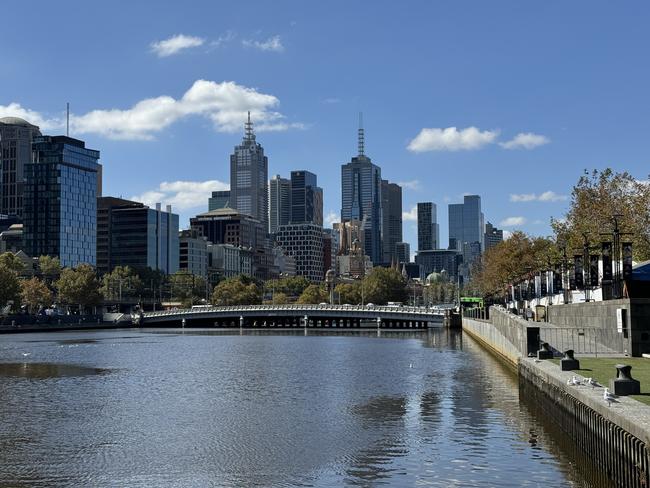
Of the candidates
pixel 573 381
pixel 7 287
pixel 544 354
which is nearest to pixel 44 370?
pixel 544 354

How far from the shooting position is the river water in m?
31.1

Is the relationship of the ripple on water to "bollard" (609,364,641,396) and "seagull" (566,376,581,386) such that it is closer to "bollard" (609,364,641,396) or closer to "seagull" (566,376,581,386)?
"seagull" (566,376,581,386)

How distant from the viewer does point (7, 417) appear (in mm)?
45969

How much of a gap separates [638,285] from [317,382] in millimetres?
24352

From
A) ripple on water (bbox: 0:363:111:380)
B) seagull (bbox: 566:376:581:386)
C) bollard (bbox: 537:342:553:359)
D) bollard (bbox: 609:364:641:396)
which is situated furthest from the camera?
ripple on water (bbox: 0:363:111:380)

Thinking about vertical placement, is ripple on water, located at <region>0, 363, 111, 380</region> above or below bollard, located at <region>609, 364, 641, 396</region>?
below

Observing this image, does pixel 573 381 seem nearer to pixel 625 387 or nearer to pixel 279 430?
pixel 625 387

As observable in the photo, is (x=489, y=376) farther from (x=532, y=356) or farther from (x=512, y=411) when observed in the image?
(x=512, y=411)

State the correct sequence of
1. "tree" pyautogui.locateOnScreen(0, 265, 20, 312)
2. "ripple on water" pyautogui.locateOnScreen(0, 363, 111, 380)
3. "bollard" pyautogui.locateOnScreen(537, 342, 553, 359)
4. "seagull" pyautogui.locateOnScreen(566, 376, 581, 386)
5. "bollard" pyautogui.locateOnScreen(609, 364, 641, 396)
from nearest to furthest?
"bollard" pyautogui.locateOnScreen(609, 364, 641, 396) < "seagull" pyautogui.locateOnScreen(566, 376, 581, 386) < "bollard" pyautogui.locateOnScreen(537, 342, 553, 359) < "ripple on water" pyautogui.locateOnScreen(0, 363, 111, 380) < "tree" pyautogui.locateOnScreen(0, 265, 20, 312)

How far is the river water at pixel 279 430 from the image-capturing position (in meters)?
31.1

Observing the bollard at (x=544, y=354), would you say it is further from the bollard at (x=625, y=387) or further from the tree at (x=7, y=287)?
the tree at (x=7, y=287)

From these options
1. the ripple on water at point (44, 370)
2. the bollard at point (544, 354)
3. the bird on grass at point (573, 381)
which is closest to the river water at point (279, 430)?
the ripple on water at point (44, 370)

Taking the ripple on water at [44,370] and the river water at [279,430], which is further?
the ripple on water at [44,370]

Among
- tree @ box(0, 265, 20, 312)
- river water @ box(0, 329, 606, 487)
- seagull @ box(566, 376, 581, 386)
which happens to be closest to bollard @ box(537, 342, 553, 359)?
river water @ box(0, 329, 606, 487)
